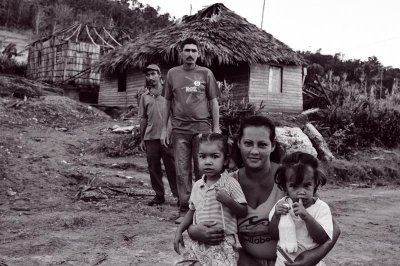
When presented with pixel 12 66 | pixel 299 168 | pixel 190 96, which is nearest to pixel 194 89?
pixel 190 96

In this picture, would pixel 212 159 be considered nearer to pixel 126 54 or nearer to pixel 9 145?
pixel 9 145

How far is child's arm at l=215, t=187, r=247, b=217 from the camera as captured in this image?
2.10 metres

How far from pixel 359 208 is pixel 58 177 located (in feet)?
15.6

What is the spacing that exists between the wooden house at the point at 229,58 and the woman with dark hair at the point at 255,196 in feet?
40.8

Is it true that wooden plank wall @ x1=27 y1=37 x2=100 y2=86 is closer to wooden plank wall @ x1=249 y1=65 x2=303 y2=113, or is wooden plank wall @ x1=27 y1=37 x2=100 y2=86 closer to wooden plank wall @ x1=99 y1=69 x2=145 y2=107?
wooden plank wall @ x1=99 y1=69 x2=145 y2=107

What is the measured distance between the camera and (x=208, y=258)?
2.17 metres

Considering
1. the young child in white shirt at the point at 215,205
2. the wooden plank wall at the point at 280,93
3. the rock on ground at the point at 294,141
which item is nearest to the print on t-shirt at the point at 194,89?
the young child in white shirt at the point at 215,205

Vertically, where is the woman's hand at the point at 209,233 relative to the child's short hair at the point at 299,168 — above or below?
below

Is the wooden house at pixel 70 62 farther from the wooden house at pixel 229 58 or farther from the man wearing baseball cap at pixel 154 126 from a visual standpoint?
the man wearing baseball cap at pixel 154 126

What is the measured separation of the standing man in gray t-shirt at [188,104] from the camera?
15.4 feet

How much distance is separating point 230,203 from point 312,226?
1.30ft

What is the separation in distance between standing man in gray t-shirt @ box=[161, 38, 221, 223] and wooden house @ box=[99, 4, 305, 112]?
983cm

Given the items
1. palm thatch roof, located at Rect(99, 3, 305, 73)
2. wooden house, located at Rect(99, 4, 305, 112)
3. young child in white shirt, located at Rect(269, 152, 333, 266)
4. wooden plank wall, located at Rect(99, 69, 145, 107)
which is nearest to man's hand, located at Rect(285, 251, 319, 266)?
young child in white shirt, located at Rect(269, 152, 333, 266)

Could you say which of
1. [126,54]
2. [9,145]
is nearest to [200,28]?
[126,54]
